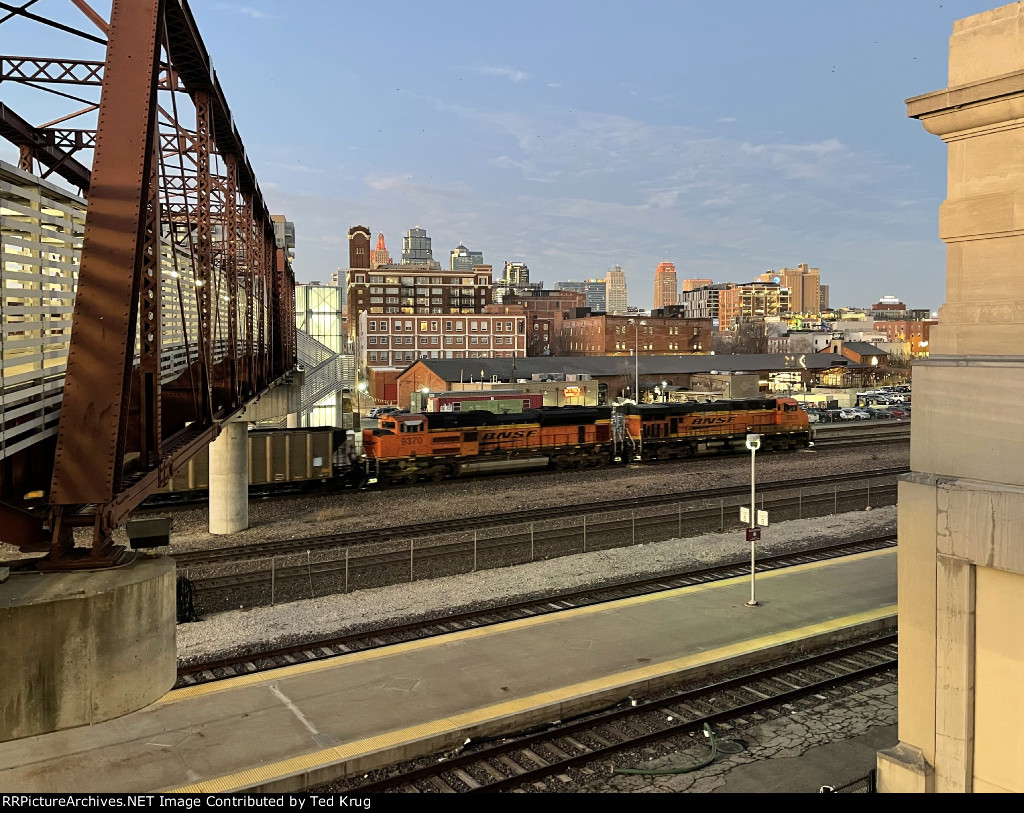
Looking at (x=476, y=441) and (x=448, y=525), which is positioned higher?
(x=476, y=441)

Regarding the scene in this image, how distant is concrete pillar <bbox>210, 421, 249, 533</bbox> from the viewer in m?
26.1

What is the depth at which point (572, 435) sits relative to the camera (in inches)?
1650

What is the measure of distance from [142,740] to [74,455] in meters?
7.15

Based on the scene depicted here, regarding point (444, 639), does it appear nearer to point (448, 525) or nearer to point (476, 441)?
point (448, 525)

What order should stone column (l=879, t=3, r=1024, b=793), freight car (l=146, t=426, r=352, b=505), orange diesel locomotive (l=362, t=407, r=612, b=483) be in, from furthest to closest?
orange diesel locomotive (l=362, t=407, r=612, b=483) → freight car (l=146, t=426, r=352, b=505) → stone column (l=879, t=3, r=1024, b=793)

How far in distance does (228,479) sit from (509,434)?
16.8 m

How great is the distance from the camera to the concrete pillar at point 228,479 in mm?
26109

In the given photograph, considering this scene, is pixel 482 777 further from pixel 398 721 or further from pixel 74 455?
pixel 74 455

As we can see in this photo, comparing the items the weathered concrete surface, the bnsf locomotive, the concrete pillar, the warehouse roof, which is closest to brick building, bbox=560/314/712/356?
the warehouse roof

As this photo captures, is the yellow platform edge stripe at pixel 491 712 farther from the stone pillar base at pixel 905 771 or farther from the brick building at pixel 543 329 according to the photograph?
the brick building at pixel 543 329

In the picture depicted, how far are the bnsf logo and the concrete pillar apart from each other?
14848mm

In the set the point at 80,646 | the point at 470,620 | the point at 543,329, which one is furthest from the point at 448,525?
the point at 543,329

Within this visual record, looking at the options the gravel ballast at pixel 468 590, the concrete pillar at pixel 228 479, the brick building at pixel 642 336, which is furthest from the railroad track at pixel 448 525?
the brick building at pixel 642 336

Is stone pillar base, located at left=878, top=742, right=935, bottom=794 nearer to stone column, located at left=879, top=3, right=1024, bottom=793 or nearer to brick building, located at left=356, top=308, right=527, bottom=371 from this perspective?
stone column, located at left=879, top=3, right=1024, bottom=793
